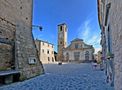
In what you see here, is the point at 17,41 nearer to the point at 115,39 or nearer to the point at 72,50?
the point at 115,39

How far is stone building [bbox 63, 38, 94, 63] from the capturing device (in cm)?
4262

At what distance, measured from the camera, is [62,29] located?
48.0m

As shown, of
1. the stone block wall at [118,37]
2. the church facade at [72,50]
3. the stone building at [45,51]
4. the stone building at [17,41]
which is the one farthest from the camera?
the church facade at [72,50]

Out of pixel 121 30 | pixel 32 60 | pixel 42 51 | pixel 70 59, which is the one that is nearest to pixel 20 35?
pixel 32 60

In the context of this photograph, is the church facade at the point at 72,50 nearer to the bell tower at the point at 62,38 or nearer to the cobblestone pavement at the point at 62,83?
the bell tower at the point at 62,38

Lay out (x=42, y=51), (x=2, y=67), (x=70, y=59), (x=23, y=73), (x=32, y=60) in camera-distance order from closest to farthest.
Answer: (x=2, y=67) < (x=23, y=73) < (x=32, y=60) < (x=42, y=51) < (x=70, y=59)

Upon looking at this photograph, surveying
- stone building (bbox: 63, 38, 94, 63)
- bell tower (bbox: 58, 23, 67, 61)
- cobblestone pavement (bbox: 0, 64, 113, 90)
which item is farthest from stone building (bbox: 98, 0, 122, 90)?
bell tower (bbox: 58, 23, 67, 61)

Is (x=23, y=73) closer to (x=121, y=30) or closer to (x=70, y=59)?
(x=121, y=30)

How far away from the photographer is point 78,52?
44.4 meters

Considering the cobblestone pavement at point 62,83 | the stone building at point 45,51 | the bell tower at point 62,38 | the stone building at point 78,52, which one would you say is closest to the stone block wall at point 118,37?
the cobblestone pavement at point 62,83

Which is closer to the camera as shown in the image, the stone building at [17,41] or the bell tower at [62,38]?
the stone building at [17,41]

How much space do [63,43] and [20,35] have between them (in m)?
38.9

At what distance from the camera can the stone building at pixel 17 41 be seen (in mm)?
7301

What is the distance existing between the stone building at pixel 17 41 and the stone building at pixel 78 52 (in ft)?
111
